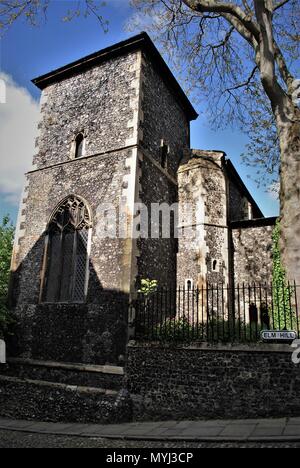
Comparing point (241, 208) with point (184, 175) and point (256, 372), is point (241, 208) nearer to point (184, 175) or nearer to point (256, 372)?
point (184, 175)

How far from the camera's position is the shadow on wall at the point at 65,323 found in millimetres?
8922

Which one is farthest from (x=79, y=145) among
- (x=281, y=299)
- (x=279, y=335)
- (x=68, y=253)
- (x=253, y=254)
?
(x=279, y=335)

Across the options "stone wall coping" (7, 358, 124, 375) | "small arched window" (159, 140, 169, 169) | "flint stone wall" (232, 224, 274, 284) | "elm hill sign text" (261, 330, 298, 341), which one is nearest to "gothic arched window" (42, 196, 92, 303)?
"stone wall coping" (7, 358, 124, 375)

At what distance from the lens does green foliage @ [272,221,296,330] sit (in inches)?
302

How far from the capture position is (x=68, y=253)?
1090 cm

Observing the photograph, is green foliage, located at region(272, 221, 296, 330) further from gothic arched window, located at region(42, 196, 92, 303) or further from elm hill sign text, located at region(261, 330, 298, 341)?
gothic arched window, located at region(42, 196, 92, 303)

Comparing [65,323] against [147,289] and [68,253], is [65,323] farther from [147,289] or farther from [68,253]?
[147,289]

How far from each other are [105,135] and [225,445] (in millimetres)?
9410

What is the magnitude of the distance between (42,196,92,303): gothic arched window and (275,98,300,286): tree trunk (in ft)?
18.2

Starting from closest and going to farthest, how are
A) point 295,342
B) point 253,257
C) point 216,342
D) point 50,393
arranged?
point 295,342, point 216,342, point 50,393, point 253,257

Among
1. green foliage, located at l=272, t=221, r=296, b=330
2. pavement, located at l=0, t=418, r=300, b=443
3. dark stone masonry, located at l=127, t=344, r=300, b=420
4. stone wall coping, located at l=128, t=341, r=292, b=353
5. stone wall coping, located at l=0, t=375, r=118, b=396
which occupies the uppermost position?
green foliage, located at l=272, t=221, r=296, b=330

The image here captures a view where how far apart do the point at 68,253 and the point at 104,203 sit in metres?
2.00

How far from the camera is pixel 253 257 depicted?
12.8 m
